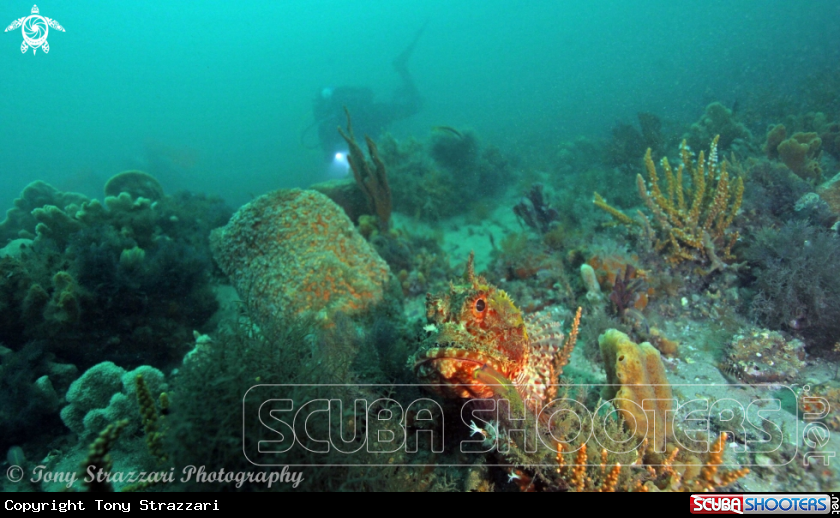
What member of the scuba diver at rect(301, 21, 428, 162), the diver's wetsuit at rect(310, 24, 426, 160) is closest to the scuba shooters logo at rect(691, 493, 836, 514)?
the diver's wetsuit at rect(310, 24, 426, 160)

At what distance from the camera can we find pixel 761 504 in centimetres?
218

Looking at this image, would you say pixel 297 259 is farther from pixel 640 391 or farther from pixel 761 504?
pixel 761 504

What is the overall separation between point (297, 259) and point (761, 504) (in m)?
4.97

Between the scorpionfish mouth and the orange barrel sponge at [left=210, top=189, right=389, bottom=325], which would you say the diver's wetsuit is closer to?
the orange barrel sponge at [left=210, top=189, right=389, bottom=325]

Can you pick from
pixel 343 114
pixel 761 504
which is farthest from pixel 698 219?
pixel 343 114

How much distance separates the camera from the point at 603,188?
1102 centimetres

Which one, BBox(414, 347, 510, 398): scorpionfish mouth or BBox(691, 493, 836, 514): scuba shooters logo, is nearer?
BBox(691, 493, 836, 514): scuba shooters logo

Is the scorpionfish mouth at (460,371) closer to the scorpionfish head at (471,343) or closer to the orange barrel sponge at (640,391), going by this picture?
the scorpionfish head at (471,343)

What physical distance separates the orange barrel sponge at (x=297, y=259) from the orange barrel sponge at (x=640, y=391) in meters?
3.08

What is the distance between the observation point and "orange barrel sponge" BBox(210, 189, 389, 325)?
4605 millimetres

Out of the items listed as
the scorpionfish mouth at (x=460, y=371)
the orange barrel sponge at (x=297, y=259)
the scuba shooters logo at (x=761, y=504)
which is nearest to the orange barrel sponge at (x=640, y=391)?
the scuba shooters logo at (x=761, y=504)

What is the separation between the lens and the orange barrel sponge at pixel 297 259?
4605 millimetres

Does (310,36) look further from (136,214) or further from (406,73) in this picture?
(136,214)

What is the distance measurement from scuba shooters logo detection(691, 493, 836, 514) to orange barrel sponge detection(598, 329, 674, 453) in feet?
1.41
